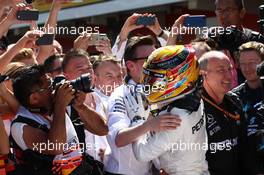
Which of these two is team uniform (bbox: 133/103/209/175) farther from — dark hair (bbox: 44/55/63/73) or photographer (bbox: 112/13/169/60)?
photographer (bbox: 112/13/169/60)

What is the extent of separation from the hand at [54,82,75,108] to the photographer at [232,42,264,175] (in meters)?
1.14

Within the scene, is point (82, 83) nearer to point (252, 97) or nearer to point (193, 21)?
point (252, 97)

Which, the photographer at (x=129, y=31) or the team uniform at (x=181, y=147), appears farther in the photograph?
the photographer at (x=129, y=31)

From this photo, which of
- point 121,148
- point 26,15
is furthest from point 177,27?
point 121,148

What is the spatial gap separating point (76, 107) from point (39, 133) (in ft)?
1.31

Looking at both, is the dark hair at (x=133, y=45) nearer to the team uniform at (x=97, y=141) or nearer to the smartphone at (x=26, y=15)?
the team uniform at (x=97, y=141)

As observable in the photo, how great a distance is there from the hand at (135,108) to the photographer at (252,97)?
26.8 inches

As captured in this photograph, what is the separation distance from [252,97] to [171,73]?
112 cm

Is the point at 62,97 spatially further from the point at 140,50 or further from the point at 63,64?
the point at 63,64

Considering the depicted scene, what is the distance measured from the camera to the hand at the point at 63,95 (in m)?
3.22

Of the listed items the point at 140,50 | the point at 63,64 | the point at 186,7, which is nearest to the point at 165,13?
the point at 186,7

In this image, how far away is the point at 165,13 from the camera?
10133 mm

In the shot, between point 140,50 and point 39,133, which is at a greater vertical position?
point 140,50
